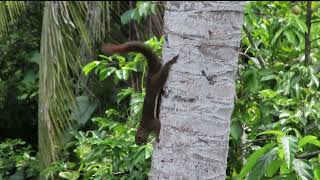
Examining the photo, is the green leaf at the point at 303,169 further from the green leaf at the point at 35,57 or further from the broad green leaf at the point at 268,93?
the green leaf at the point at 35,57

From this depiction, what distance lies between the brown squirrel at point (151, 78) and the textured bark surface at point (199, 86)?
0.03 metres

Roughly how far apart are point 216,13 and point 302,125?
109 cm

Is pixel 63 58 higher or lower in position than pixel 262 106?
higher

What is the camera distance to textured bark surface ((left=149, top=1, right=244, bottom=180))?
1658 millimetres

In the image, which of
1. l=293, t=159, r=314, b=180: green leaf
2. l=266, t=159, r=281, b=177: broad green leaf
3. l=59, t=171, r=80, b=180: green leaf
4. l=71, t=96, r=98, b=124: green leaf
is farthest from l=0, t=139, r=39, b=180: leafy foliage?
l=293, t=159, r=314, b=180: green leaf

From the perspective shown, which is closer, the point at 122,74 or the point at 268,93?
the point at 268,93

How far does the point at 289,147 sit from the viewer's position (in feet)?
6.00

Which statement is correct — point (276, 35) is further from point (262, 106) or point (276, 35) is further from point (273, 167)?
point (273, 167)

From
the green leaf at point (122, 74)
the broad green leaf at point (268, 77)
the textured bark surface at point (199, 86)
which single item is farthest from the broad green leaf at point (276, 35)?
the textured bark surface at point (199, 86)

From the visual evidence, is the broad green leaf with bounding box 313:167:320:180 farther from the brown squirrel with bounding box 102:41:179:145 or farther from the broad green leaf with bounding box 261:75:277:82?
the broad green leaf with bounding box 261:75:277:82

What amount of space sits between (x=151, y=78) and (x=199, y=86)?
0.74 ft

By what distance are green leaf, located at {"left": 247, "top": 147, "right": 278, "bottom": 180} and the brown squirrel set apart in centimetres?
35

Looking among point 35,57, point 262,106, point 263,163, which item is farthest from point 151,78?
point 35,57

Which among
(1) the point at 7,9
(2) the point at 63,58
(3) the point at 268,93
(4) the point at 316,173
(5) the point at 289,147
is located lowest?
(4) the point at 316,173
